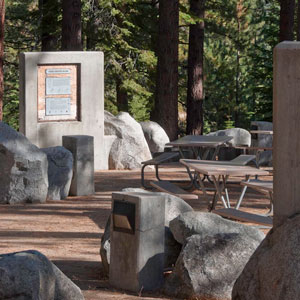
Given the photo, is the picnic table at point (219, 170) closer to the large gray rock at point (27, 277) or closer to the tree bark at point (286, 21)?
the large gray rock at point (27, 277)

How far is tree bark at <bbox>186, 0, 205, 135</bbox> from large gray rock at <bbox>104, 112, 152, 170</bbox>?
7525 mm

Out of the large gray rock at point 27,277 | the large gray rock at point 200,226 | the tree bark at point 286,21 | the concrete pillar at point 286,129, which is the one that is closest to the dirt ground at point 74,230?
the large gray rock at point 200,226

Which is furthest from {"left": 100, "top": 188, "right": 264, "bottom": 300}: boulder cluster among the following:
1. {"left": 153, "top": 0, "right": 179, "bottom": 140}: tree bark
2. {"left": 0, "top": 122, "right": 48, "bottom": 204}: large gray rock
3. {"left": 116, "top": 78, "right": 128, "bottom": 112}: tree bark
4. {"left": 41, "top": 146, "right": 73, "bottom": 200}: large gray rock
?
{"left": 116, "top": 78, "right": 128, "bottom": 112}: tree bark

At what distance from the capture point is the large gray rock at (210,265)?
20.1ft

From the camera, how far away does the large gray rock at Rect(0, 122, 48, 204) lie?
1062cm

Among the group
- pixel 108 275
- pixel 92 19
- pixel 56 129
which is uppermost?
pixel 92 19

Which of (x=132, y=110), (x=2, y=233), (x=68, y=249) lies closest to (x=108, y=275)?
(x=68, y=249)

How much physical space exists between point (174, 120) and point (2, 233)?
1140 centimetres

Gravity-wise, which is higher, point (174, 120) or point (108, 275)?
Result: point (174, 120)

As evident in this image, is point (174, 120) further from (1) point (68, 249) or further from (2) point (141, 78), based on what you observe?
(1) point (68, 249)

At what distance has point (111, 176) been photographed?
558 inches

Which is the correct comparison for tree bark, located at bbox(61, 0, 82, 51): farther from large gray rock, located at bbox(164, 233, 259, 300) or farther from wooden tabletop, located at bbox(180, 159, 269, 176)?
large gray rock, located at bbox(164, 233, 259, 300)

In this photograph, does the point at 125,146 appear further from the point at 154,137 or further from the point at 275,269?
the point at 275,269

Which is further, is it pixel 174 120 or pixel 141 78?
pixel 141 78
